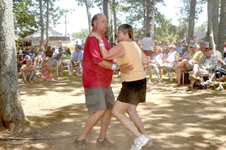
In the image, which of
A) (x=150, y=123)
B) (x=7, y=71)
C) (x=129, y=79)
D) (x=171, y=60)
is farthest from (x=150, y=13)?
(x=129, y=79)

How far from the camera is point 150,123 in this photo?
4.92m

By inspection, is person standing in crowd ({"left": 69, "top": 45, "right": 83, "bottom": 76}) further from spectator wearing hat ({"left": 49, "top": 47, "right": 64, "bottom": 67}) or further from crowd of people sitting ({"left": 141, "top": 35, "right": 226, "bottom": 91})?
crowd of people sitting ({"left": 141, "top": 35, "right": 226, "bottom": 91})

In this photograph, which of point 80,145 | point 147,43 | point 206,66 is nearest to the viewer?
point 80,145

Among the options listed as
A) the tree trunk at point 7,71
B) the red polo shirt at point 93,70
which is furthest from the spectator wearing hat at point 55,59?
the red polo shirt at point 93,70

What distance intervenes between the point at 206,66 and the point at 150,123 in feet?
16.6

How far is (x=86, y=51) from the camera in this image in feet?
11.4

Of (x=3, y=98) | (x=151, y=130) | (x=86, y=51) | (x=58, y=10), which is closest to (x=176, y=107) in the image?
(x=151, y=130)

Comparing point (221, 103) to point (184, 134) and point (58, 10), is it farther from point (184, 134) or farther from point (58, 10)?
point (58, 10)

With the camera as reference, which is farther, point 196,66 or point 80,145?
point 196,66

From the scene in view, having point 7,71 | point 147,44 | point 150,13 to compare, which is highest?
point 150,13

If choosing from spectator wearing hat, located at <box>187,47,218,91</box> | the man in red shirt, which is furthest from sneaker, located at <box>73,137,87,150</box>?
spectator wearing hat, located at <box>187,47,218,91</box>

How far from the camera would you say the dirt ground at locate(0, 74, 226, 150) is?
12.6ft

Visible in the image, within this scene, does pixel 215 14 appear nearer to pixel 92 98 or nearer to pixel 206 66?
pixel 206 66

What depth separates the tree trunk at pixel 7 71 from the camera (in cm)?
432
